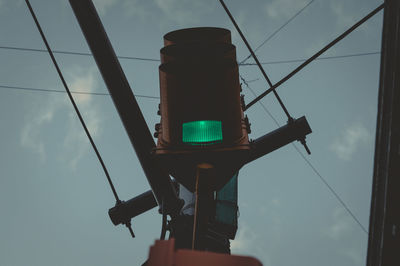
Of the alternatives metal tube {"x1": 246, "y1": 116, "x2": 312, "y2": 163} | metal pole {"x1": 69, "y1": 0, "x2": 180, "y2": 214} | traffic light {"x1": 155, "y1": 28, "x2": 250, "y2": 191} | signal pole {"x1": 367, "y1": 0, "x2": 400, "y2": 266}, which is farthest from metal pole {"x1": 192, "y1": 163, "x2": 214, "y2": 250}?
signal pole {"x1": 367, "y1": 0, "x2": 400, "y2": 266}

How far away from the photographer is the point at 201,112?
169cm

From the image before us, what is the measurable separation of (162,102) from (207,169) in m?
0.38

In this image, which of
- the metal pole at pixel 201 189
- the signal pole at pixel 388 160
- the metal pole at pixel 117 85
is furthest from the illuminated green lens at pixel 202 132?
the signal pole at pixel 388 160

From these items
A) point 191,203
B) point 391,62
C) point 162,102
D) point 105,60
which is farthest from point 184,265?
point 391,62

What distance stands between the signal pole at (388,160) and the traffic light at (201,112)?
1103cm

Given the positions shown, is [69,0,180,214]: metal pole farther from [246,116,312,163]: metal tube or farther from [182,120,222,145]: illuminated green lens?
[246,116,312,163]: metal tube

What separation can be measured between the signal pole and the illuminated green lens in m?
11.1

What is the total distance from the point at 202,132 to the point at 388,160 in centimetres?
1280

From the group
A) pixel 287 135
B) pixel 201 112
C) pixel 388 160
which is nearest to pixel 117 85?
pixel 201 112

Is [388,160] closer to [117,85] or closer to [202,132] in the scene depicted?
[117,85]

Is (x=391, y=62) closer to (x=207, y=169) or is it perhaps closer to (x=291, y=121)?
(x=291, y=121)

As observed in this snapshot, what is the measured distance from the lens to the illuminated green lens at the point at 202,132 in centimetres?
169

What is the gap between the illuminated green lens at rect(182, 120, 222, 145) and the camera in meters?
1.69

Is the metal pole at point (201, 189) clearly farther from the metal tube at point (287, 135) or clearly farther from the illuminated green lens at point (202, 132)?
the metal tube at point (287, 135)
